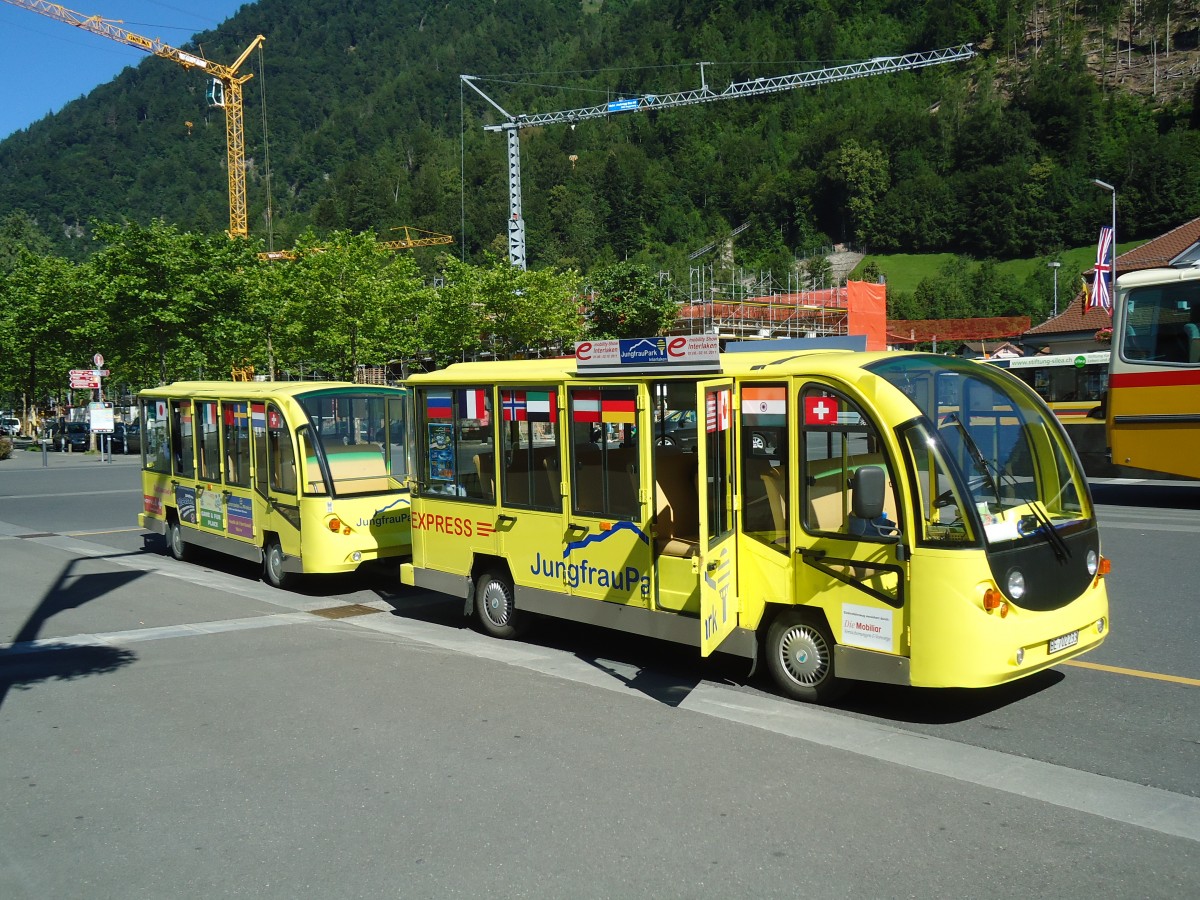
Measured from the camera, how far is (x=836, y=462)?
7.01 metres

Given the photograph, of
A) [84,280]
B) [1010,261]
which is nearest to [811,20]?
[1010,261]

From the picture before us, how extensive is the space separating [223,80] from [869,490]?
349 ft

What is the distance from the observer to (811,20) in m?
186

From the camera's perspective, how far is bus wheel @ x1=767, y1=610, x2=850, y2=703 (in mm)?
7230

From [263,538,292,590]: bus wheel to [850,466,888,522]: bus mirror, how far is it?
26.8 feet

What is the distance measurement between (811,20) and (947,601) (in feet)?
651

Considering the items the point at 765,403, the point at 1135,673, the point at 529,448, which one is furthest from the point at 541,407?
the point at 1135,673

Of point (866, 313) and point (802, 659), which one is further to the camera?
point (866, 313)

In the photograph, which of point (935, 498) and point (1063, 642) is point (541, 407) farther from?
point (1063, 642)

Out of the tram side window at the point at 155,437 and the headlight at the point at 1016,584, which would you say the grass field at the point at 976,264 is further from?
the headlight at the point at 1016,584

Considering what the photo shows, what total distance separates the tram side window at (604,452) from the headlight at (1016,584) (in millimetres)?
2817

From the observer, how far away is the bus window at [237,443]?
13.2 meters

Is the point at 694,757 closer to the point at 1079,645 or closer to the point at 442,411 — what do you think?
the point at 1079,645

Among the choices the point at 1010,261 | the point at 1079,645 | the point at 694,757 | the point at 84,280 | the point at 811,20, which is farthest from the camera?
the point at 811,20
